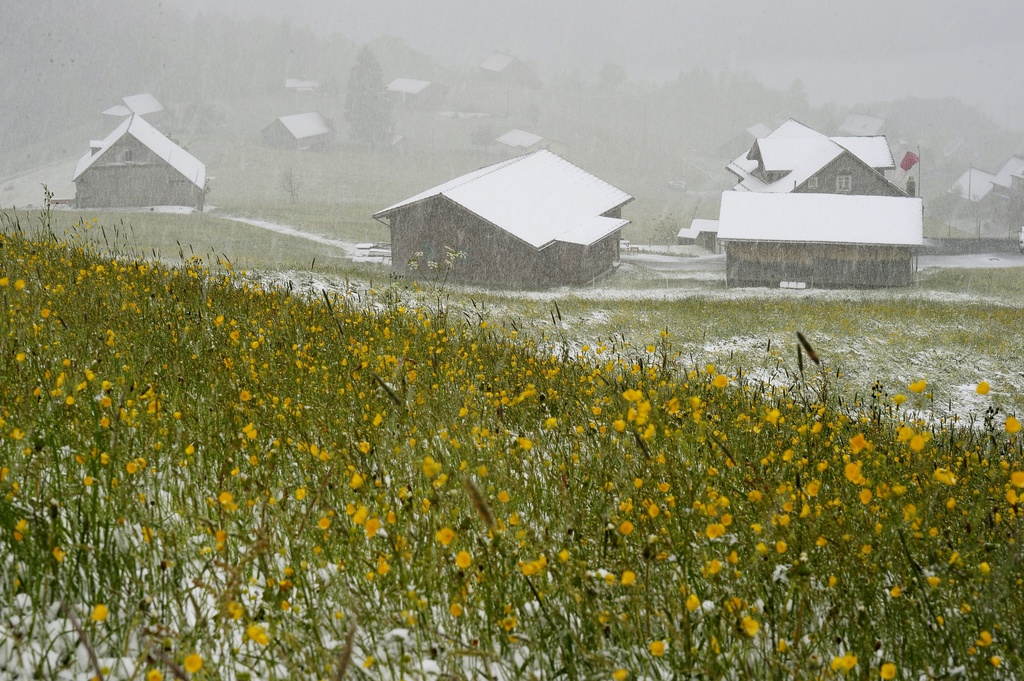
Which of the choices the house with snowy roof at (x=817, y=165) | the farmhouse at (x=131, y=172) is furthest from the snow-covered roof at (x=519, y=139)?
the farmhouse at (x=131, y=172)

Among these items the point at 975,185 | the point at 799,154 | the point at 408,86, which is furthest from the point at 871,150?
the point at 408,86

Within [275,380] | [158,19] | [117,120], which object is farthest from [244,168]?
[158,19]

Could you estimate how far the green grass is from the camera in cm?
207

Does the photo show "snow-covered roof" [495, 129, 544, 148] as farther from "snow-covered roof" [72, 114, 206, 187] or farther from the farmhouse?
the farmhouse

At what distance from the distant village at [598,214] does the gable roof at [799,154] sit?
0.10m

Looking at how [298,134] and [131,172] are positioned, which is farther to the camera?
[298,134]

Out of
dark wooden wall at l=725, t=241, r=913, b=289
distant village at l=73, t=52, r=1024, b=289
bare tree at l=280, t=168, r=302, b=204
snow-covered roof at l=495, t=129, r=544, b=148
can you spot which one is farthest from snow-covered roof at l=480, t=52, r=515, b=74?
dark wooden wall at l=725, t=241, r=913, b=289

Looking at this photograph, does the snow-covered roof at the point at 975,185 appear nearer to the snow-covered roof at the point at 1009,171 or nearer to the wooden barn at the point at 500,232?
the snow-covered roof at the point at 1009,171

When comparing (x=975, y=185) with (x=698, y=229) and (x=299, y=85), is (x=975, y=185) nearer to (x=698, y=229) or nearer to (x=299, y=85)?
(x=698, y=229)

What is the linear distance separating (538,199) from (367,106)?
70505mm

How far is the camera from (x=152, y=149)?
179ft

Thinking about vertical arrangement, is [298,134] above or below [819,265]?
above

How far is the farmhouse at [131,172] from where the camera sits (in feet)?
179

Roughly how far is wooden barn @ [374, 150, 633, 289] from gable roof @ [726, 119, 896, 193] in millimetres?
19842
